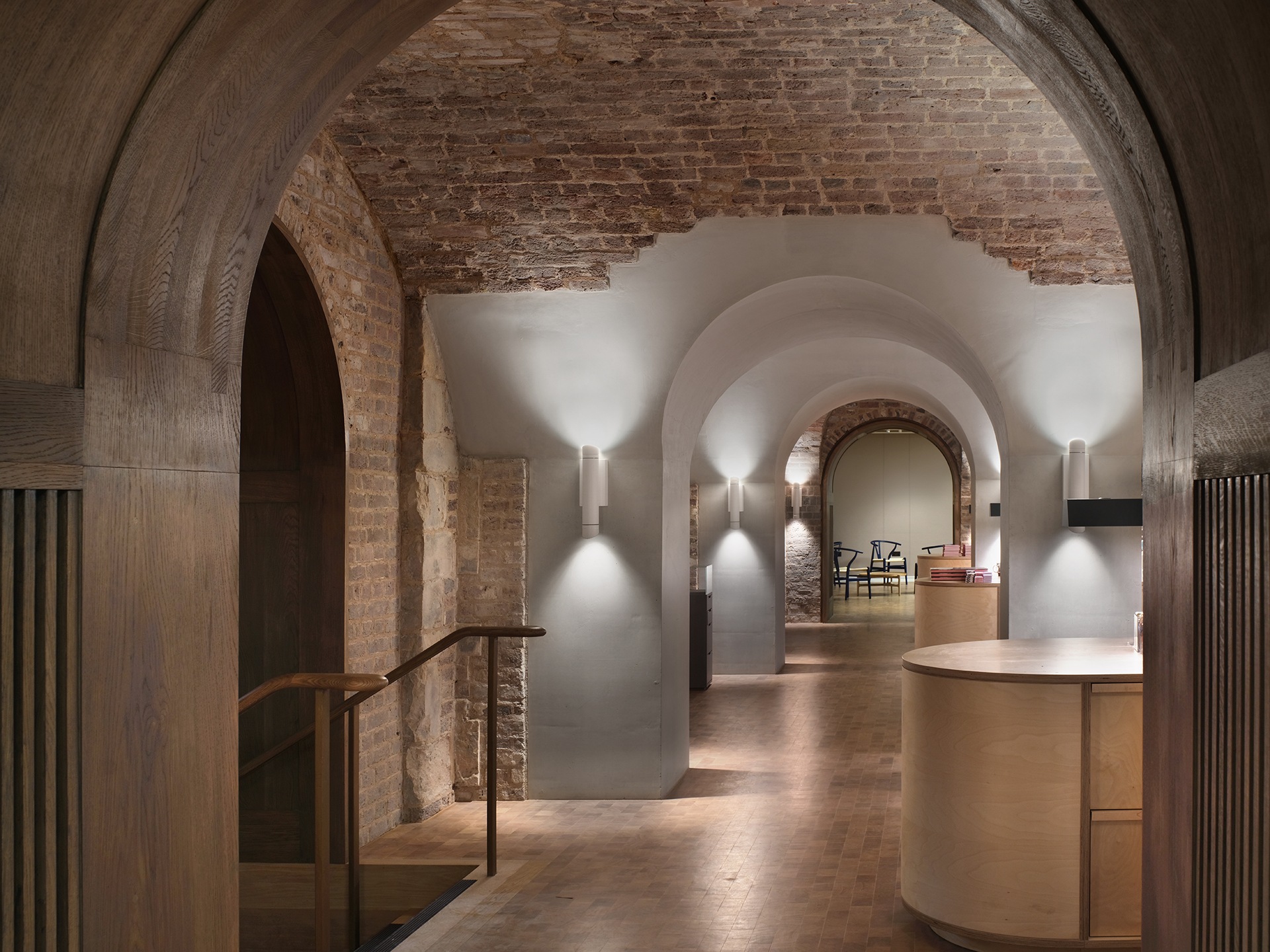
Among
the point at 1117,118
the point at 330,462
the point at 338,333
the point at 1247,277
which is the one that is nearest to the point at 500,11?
the point at 338,333

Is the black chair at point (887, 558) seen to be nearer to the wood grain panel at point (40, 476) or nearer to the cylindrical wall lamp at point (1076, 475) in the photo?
the cylindrical wall lamp at point (1076, 475)

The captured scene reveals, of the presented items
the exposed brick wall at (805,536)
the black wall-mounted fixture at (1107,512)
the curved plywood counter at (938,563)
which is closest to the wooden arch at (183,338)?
the black wall-mounted fixture at (1107,512)

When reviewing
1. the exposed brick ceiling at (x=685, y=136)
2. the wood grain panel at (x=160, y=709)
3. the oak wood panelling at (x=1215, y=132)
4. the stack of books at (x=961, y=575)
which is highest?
the exposed brick ceiling at (x=685, y=136)

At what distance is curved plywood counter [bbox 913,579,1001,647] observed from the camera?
10641 mm

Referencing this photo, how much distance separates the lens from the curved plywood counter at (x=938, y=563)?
15.0 metres

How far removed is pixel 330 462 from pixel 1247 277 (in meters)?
5.12

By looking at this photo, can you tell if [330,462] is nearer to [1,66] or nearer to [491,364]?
[491,364]

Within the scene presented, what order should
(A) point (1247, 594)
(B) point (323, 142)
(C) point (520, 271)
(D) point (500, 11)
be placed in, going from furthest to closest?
(C) point (520, 271), (B) point (323, 142), (D) point (500, 11), (A) point (1247, 594)

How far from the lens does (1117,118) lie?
2357 millimetres

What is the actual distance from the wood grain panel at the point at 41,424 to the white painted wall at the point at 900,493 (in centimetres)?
2590

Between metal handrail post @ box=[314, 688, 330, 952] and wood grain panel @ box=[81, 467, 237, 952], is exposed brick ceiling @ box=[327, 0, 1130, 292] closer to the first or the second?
metal handrail post @ box=[314, 688, 330, 952]

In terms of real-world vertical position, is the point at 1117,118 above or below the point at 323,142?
below

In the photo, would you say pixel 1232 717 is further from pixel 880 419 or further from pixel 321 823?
pixel 880 419

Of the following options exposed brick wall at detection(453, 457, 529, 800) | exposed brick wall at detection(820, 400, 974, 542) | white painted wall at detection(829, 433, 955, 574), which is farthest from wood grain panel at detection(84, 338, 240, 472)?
white painted wall at detection(829, 433, 955, 574)
